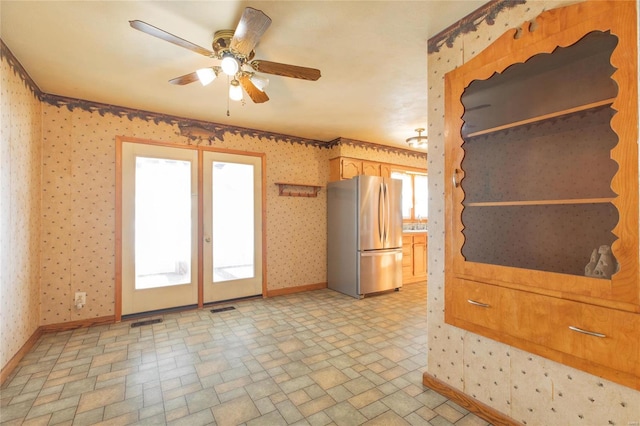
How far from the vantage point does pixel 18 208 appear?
7.90ft

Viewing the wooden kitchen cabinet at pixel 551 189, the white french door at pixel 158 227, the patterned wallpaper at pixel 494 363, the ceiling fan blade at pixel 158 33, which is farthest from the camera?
the white french door at pixel 158 227

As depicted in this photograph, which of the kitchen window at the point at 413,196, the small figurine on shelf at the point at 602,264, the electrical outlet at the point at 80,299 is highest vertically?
the kitchen window at the point at 413,196

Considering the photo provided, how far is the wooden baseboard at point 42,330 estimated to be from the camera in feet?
7.01

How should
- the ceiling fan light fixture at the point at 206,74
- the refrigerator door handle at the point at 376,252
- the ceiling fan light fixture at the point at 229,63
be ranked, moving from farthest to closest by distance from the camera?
the refrigerator door handle at the point at 376,252 → the ceiling fan light fixture at the point at 206,74 → the ceiling fan light fixture at the point at 229,63

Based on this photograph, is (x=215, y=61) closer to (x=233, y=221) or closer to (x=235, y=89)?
(x=235, y=89)

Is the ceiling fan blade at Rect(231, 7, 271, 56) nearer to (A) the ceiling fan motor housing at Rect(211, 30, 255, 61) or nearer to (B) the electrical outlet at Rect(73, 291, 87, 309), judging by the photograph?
(A) the ceiling fan motor housing at Rect(211, 30, 255, 61)

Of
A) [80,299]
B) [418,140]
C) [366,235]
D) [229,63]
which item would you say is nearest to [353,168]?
[418,140]

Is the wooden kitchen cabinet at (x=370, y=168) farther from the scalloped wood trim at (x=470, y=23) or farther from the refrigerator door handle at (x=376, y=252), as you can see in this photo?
the scalloped wood trim at (x=470, y=23)

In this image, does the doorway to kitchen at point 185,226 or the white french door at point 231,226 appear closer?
the doorway to kitchen at point 185,226

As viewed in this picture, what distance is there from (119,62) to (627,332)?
3585 mm

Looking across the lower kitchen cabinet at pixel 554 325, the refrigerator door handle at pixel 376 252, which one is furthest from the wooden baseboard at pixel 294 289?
the lower kitchen cabinet at pixel 554 325

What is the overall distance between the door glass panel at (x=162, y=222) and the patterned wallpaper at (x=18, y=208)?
2.88ft

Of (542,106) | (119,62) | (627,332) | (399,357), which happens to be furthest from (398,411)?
(119,62)

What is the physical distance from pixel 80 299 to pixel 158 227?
1080 mm
